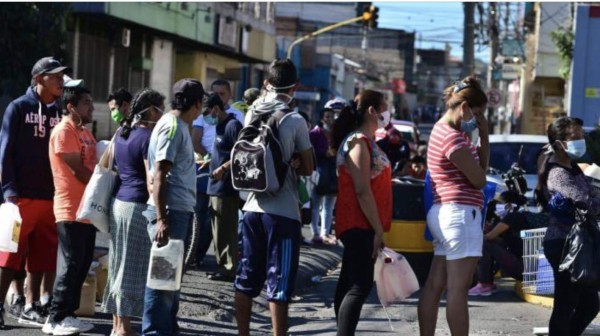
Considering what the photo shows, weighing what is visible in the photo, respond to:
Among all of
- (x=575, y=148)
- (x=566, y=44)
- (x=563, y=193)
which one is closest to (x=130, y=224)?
(x=563, y=193)

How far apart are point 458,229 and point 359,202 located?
2.16 ft

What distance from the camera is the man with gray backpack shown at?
7.40 meters

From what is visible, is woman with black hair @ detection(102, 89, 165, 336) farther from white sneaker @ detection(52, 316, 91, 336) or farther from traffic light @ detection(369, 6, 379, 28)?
traffic light @ detection(369, 6, 379, 28)

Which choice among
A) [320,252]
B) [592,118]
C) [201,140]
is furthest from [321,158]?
[592,118]

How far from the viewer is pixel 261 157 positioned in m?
7.39

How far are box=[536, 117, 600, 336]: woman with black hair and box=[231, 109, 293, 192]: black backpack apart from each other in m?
1.93

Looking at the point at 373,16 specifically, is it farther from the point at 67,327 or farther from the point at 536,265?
the point at 67,327

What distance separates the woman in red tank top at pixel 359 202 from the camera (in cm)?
752

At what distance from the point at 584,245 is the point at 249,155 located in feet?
7.64

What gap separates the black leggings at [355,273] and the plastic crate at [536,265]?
7.56ft

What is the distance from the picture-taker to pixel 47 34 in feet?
61.5

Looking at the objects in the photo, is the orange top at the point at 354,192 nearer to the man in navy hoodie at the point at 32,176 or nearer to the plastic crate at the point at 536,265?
the plastic crate at the point at 536,265

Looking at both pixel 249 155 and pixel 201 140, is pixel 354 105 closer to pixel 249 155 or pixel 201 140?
pixel 249 155

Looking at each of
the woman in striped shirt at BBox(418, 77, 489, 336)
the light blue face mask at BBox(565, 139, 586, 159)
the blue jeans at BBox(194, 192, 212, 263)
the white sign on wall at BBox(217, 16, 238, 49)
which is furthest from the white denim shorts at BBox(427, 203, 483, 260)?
the white sign on wall at BBox(217, 16, 238, 49)
